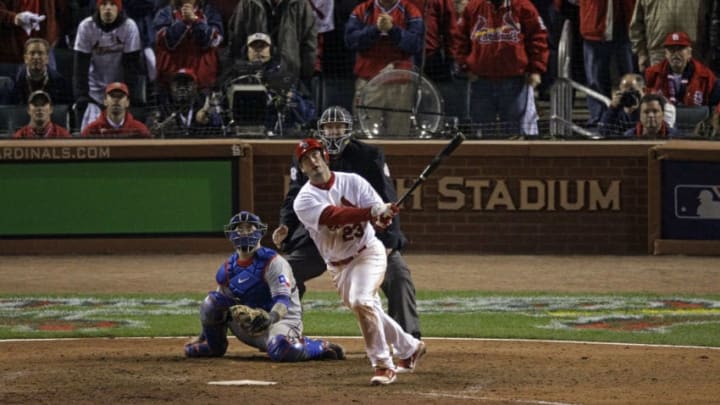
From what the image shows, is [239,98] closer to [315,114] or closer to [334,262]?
[315,114]

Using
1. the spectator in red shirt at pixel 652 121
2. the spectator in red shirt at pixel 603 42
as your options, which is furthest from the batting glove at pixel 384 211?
the spectator in red shirt at pixel 603 42

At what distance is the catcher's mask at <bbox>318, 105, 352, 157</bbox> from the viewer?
1128cm

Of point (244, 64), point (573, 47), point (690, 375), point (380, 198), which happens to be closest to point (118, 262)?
point (244, 64)

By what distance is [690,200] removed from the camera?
17828 mm

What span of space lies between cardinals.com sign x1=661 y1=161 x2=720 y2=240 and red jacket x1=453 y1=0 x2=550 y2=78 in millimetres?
2043

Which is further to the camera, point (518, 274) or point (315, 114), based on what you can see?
point (315, 114)

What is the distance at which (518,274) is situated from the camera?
55.4 ft

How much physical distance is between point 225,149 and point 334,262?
7849 millimetres

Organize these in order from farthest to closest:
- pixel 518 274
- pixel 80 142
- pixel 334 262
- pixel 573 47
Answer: pixel 573 47 → pixel 80 142 → pixel 518 274 → pixel 334 262

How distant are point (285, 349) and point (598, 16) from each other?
352 inches

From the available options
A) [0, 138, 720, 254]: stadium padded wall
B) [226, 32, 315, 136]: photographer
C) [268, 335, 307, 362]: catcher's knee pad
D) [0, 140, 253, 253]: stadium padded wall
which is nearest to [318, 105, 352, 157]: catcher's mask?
[268, 335, 307, 362]: catcher's knee pad

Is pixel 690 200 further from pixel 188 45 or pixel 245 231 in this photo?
pixel 245 231

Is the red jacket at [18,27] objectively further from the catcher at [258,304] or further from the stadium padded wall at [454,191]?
the catcher at [258,304]

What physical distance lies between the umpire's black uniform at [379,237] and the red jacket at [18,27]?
27.6ft
